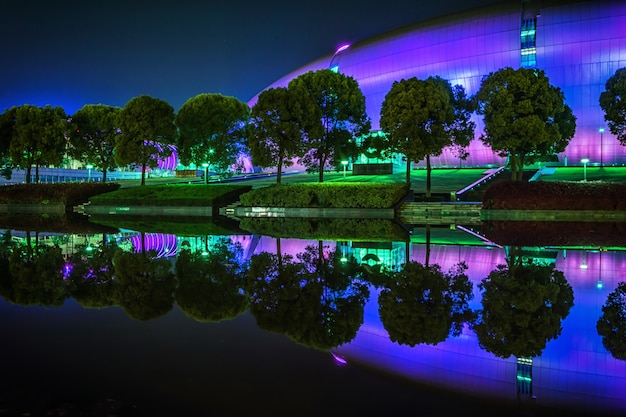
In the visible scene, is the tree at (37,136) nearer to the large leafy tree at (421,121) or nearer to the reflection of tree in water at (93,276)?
the large leafy tree at (421,121)

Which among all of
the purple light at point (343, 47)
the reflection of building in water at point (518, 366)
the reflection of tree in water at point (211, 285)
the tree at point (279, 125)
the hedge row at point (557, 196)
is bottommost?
the reflection of building in water at point (518, 366)

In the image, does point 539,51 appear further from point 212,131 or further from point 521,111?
point 212,131

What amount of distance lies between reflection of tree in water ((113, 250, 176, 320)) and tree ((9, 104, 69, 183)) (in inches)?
1713

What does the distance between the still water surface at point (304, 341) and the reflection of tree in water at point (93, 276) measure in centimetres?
7

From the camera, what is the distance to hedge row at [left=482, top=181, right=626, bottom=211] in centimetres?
3073

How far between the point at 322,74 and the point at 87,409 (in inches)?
1639

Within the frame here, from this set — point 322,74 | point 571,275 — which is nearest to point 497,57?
point 322,74

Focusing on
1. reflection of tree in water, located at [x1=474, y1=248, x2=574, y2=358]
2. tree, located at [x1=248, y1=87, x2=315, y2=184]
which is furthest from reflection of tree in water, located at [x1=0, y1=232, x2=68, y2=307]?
tree, located at [x1=248, y1=87, x2=315, y2=184]

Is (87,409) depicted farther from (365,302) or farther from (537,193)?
(537,193)

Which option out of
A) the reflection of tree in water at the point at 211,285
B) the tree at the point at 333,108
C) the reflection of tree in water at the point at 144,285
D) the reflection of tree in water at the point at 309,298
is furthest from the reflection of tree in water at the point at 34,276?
the tree at the point at 333,108

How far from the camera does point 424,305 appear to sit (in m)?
8.13

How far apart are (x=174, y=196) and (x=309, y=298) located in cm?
3341

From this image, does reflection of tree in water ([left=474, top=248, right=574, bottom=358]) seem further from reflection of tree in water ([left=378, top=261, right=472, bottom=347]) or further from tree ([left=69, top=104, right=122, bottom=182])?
tree ([left=69, top=104, right=122, bottom=182])

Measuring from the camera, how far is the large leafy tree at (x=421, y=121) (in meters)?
40.2
